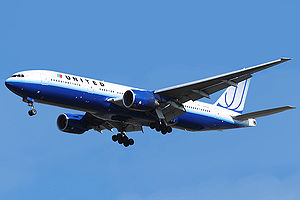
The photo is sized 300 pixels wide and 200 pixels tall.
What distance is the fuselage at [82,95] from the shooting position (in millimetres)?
44000

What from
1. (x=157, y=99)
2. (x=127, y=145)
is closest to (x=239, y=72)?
(x=157, y=99)

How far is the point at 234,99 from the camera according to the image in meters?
57.6

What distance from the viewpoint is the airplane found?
44.2 meters

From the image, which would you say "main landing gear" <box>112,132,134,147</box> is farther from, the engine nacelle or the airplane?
the engine nacelle

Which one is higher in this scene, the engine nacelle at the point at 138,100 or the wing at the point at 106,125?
the wing at the point at 106,125

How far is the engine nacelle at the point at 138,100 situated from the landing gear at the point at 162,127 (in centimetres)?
236

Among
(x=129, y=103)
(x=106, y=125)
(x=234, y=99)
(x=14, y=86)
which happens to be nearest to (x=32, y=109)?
(x=14, y=86)

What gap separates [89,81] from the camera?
152 ft

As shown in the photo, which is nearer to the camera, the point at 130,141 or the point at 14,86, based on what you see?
the point at 14,86

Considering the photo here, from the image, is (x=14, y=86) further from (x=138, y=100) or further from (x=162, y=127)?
(x=162, y=127)

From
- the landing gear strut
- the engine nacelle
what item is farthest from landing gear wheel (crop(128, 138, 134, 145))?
the landing gear strut

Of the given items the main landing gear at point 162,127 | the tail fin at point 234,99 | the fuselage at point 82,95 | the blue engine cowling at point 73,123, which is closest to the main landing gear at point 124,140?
the blue engine cowling at point 73,123

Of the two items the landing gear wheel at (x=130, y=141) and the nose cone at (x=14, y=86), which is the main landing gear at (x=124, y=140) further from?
the nose cone at (x=14, y=86)

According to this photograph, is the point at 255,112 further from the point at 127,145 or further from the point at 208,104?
the point at 127,145
